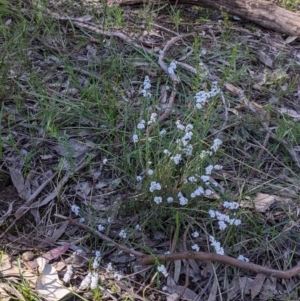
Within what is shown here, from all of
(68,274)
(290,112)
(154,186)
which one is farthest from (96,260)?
(290,112)

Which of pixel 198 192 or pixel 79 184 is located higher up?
pixel 198 192

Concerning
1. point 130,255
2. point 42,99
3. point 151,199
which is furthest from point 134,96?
point 130,255

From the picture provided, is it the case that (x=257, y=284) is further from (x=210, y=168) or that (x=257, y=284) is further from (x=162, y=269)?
(x=210, y=168)

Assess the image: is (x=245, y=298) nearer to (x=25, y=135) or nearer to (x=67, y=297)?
(x=67, y=297)

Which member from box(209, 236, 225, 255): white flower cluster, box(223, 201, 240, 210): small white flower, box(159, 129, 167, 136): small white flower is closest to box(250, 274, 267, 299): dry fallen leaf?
box(209, 236, 225, 255): white flower cluster

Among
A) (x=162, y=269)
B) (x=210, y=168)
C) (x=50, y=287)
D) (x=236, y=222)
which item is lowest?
(x=50, y=287)

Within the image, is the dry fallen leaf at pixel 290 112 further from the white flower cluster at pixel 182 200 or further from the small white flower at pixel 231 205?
the white flower cluster at pixel 182 200

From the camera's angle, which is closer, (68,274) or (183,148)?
(68,274)

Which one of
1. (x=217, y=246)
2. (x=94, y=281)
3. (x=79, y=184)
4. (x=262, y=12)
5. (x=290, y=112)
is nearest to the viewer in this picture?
(x=94, y=281)
